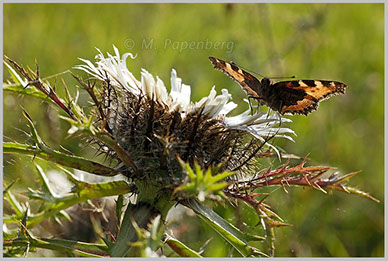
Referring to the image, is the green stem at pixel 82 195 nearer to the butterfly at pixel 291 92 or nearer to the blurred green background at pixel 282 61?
the butterfly at pixel 291 92

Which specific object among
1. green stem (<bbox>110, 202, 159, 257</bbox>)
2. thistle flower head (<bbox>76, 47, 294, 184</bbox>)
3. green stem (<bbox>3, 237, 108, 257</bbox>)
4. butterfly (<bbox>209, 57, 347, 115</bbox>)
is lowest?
green stem (<bbox>3, 237, 108, 257</bbox>)

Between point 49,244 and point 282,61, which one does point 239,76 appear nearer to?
point 49,244

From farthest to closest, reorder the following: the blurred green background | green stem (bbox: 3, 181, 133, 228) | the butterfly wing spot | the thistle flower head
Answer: the blurred green background
the butterfly wing spot
the thistle flower head
green stem (bbox: 3, 181, 133, 228)

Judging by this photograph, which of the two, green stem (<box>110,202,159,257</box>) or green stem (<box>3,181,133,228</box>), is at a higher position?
green stem (<box>3,181,133,228</box>)

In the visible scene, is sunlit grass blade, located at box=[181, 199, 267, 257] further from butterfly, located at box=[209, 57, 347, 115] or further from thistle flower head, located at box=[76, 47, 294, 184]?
butterfly, located at box=[209, 57, 347, 115]

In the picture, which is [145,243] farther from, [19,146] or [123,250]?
[19,146]

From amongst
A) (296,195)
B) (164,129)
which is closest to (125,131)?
(164,129)

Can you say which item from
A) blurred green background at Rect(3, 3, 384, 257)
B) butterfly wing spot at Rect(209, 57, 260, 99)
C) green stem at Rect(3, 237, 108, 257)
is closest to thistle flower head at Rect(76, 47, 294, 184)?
butterfly wing spot at Rect(209, 57, 260, 99)
